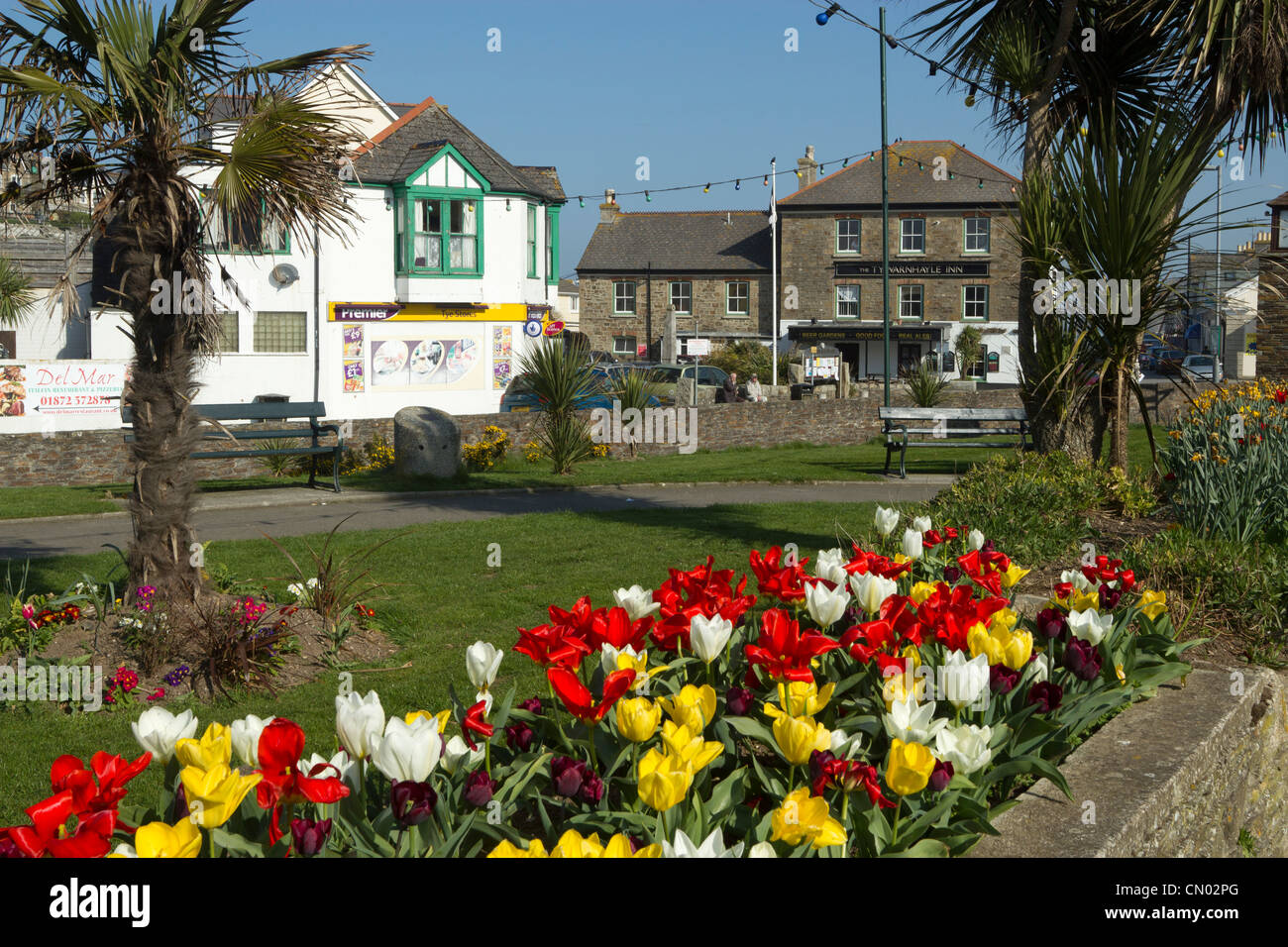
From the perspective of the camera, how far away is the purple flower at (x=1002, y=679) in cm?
341

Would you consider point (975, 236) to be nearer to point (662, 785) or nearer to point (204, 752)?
point (662, 785)

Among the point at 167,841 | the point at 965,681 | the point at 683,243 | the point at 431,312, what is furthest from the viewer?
the point at 683,243

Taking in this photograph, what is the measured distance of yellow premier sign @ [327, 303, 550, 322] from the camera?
1260 inches

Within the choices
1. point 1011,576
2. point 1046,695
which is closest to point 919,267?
point 1011,576

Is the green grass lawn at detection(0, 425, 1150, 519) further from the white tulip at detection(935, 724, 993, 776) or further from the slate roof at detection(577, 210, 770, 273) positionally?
the slate roof at detection(577, 210, 770, 273)

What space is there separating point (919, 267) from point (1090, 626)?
168ft

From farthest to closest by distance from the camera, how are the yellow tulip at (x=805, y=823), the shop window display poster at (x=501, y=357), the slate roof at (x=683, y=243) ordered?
the slate roof at (x=683, y=243) < the shop window display poster at (x=501, y=357) < the yellow tulip at (x=805, y=823)

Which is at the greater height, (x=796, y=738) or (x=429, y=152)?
(x=429, y=152)

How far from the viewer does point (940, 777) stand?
9.05ft

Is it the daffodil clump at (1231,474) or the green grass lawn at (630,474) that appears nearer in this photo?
the daffodil clump at (1231,474)

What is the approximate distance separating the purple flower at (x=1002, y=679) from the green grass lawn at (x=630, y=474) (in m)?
9.85

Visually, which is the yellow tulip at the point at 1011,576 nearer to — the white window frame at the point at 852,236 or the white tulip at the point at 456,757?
the white tulip at the point at 456,757

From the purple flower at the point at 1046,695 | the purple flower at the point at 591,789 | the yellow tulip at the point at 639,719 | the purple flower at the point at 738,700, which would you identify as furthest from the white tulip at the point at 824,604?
the purple flower at the point at 591,789
